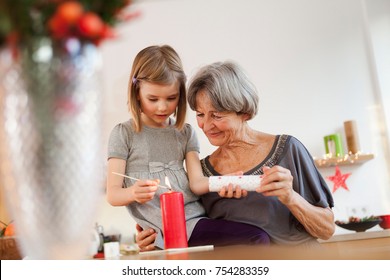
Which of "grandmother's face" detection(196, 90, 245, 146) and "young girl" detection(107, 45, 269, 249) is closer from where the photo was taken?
"young girl" detection(107, 45, 269, 249)

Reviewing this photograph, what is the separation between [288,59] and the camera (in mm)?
1450

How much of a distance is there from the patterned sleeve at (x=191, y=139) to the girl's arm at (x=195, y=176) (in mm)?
11

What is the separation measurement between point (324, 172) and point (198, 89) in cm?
57

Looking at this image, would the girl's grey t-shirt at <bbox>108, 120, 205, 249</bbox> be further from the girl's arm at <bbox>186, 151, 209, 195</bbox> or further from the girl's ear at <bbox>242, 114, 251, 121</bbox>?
the girl's ear at <bbox>242, 114, 251, 121</bbox>

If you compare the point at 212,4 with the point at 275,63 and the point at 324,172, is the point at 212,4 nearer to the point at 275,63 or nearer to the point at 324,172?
the point at 275,63

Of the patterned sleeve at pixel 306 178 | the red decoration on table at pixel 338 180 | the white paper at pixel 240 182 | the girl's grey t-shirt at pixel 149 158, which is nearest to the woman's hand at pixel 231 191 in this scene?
the white paper at pixel 240 182

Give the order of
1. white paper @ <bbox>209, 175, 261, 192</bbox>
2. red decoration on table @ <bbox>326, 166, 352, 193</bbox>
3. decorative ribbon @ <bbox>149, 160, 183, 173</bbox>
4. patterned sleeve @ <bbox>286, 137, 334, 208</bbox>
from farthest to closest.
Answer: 1. red decoration on table @ <bbox>326, 166, 352, 193</bbox>
2. patterned sleeve @ <bbox>286, 137, 334, 208</bbox>
3. decorative ribbon @ <bbox>149, 160, 183, 173</bbox>
4. white paper @ <bbox>209, 175, 261, 192</bbox>

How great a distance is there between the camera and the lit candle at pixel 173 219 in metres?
1.04

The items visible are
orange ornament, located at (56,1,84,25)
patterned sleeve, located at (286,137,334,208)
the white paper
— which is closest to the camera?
orange ornament, located at (56,1,84,25)

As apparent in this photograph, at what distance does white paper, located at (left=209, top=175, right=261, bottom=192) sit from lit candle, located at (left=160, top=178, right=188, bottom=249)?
0.47 ft

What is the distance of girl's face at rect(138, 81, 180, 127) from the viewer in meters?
1.14

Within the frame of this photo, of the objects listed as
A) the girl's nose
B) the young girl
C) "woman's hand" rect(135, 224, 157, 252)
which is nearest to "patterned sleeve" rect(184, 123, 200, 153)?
the young girl

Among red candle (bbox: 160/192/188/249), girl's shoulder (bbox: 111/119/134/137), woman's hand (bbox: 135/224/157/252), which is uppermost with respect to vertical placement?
girl's shoulder (bbox: 111/119/134/137)

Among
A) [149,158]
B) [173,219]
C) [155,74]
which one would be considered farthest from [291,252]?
[155,74]
